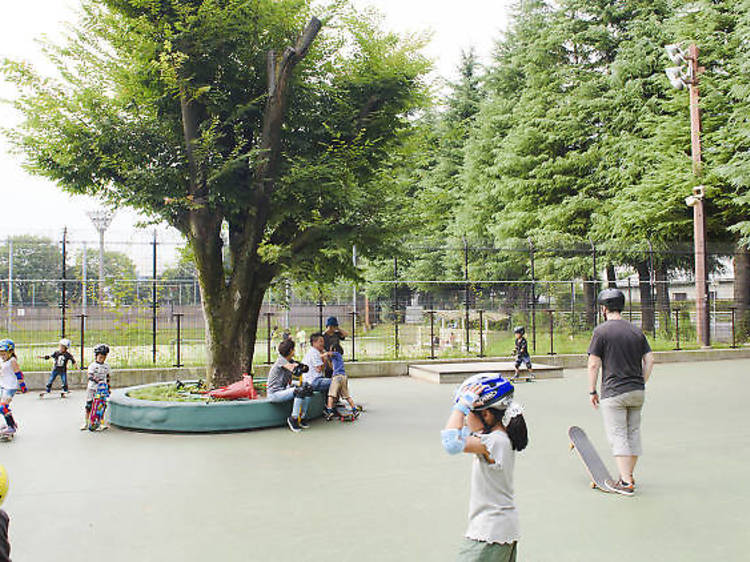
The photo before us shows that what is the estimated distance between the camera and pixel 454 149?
126 feet

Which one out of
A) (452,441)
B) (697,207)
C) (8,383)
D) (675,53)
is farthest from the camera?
(697,207)

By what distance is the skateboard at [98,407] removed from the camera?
9359 mm

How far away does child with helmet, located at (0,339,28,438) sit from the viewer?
8695 mm

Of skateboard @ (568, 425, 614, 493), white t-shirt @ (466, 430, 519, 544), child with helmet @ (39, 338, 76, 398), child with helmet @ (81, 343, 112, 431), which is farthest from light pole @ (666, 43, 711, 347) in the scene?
white t-shirt @ (466, 430, 519, 544)

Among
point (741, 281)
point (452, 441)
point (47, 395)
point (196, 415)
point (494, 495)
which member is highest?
point (741, 281)

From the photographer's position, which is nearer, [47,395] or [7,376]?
[7,376]

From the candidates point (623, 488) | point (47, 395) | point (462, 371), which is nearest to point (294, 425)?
point (623, 488)

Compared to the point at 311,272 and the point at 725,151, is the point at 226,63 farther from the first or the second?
the point at 725,151

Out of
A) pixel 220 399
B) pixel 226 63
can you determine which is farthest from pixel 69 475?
pixel 226 63

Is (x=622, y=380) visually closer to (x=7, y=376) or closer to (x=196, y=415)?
(x=196, y=415)

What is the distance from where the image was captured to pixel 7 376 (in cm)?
898

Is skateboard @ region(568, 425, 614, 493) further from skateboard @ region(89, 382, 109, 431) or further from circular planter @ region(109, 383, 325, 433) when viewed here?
skateboard @ region(89, 382, 109, 431)

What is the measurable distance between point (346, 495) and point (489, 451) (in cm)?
309

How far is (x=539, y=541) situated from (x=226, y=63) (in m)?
8.90
